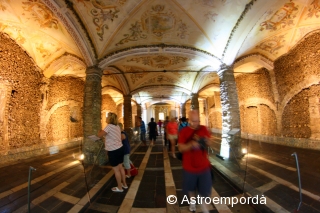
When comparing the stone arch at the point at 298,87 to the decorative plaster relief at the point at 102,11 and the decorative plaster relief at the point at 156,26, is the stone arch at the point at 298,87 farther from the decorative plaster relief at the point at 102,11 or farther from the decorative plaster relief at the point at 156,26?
the decorative plaster relief at the point at 102,11

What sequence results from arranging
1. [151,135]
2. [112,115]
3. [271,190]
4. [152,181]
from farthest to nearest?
[151,135]
[152,181]
[112,115]
[271,190]

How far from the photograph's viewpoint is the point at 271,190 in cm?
253

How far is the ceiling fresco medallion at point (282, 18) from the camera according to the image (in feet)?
14.1

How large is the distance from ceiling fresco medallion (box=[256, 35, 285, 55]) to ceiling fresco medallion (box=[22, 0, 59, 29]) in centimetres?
834

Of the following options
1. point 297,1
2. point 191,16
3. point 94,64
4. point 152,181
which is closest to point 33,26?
point 94,64

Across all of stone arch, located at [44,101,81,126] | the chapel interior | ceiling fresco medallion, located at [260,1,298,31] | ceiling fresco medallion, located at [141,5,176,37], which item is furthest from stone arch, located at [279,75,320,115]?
stone arch, located at [44,101,81,126]

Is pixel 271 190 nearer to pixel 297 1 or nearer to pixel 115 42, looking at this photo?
pixel 297 1

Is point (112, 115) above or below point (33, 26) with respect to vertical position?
below

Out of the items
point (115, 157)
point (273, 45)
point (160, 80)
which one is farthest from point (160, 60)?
point (115, 157)

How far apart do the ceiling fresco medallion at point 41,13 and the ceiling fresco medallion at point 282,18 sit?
7.25m

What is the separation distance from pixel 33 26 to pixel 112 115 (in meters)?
4.85

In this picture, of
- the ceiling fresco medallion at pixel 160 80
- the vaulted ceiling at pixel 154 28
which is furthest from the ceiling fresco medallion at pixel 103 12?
the ceiling fresco medallion at pixel 160 80

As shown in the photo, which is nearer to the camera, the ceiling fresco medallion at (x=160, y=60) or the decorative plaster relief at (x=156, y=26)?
the decorative plaster relief at (x=156, y=26)

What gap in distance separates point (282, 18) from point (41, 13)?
8.10m
